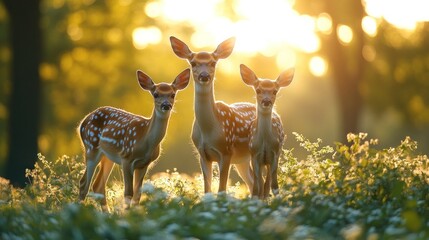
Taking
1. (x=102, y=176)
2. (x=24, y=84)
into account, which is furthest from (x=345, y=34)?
(x=102, y=176)

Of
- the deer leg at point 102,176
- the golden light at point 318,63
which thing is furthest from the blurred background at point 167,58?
the deer leg at point 102,176

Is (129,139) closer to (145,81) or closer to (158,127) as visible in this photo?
(158,127)

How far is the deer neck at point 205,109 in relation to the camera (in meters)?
11.7

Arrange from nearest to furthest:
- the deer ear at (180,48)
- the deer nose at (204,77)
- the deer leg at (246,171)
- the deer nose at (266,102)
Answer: the deer nose at (266,102) < the deer nose at (204,77) < the deer ear at (180,48) < the deer leg at (246,171)

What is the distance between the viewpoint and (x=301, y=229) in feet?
25.7

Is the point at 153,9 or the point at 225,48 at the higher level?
the point at 153,9

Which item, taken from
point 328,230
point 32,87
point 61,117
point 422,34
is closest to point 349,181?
point 328,230

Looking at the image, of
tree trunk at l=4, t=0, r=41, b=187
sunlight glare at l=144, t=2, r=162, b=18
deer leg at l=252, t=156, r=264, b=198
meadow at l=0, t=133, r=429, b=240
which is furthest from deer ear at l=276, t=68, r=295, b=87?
sunlight glare at l=144, t=2, r=162, b=18

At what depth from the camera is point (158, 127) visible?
38.2 feet

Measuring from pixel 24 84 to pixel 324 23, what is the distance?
453 inches

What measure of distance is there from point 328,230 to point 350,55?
89.7 ft

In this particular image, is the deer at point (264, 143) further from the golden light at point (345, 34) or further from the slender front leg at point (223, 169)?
the golden light at point (345, 34)

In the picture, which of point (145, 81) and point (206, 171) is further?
point (145, 81)

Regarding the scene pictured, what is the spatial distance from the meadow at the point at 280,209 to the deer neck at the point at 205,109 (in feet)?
2.47
